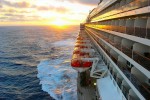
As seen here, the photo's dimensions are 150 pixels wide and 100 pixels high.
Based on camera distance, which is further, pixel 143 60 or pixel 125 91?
pixel 125 91

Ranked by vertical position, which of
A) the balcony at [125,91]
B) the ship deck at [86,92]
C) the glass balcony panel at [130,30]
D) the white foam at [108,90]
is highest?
the glass balcony panel at [130,30]

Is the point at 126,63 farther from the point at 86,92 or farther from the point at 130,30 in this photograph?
the point at 86,92

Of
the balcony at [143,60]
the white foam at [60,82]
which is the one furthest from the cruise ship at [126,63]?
the white foam at [60,82]

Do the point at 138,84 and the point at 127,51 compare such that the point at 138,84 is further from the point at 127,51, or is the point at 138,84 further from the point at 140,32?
the point at 127,51

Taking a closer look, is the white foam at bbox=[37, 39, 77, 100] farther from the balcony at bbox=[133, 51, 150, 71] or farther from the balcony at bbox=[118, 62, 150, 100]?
the balcony at bbox=[133, 51, 150, 71]

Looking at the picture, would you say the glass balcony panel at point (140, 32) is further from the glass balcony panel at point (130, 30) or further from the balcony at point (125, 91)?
the balcony at point (125, 91)

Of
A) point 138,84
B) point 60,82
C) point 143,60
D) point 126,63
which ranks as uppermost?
point 143,60

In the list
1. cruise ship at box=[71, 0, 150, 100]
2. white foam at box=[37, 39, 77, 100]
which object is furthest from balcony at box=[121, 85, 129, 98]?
white foam at box=[37, 39, 77, 100]

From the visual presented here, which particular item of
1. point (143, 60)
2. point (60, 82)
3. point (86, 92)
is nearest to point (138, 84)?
point (143, 60)

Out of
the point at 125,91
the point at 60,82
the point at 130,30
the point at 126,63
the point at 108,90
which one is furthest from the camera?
the point at 60,82

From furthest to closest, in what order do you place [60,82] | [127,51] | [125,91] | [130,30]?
[60,82] → [125,91] → [127,51] → [130,30]

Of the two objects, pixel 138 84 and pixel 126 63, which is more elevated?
pixel 138 84

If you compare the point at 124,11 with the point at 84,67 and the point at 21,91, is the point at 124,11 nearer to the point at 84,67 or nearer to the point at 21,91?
the point at 84,67

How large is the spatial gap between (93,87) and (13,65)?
28.5m
